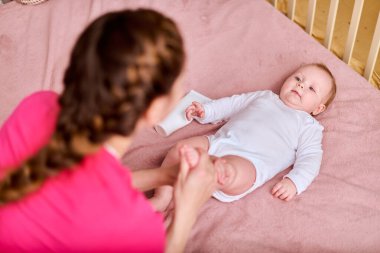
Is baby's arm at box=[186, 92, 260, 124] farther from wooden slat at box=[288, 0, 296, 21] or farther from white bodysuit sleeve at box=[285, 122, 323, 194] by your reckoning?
wooden slat at box=[288, 0, 296, 21]

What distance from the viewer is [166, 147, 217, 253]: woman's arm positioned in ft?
3.04

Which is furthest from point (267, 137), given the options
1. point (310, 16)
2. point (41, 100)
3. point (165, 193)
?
point (41, 100)

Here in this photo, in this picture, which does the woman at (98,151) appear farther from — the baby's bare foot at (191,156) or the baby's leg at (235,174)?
the baby's leg at (235,174)

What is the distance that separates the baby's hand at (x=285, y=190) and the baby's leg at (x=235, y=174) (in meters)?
0.07

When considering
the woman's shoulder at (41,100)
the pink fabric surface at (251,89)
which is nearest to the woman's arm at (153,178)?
the pink fabric surface at (251,89)

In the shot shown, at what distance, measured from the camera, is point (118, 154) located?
82cm

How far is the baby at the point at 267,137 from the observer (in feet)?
4.17

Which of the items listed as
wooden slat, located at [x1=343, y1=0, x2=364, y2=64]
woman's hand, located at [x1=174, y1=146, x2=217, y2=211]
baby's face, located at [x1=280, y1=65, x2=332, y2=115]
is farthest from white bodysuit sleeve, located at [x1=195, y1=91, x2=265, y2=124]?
woman's hand, located at [x1=174, y1=146, x2=217, y2=211]

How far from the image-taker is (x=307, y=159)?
1335 millimetres

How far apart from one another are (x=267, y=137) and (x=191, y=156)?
442mm

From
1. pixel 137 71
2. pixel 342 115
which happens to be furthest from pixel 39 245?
pixel 342 115

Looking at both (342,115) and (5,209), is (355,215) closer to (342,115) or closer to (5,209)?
(342,115)

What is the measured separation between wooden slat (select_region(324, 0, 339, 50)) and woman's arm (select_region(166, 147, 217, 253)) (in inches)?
35.0

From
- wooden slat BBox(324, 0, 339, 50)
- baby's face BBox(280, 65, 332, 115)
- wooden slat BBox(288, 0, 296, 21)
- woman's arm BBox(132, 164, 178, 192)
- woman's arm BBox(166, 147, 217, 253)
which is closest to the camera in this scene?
woman's arm BBox(166, 147, 217, 253)
